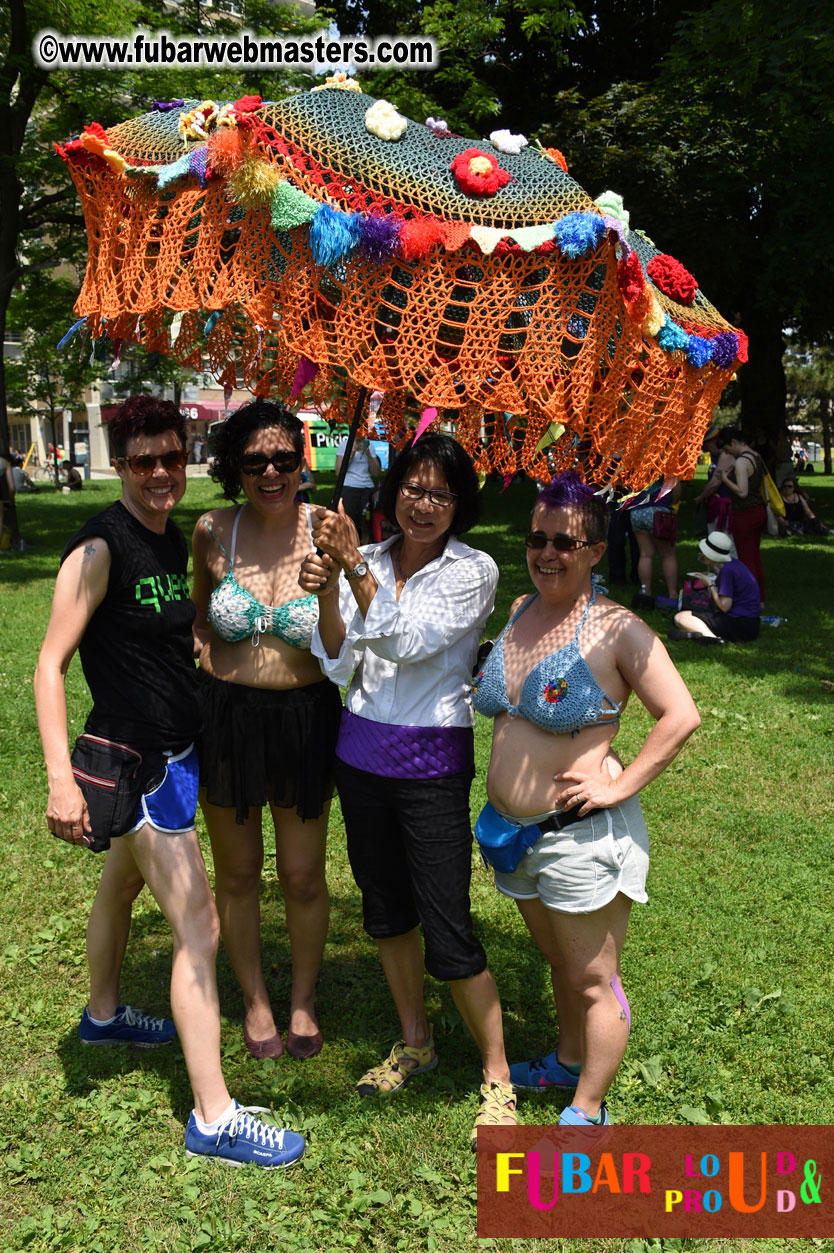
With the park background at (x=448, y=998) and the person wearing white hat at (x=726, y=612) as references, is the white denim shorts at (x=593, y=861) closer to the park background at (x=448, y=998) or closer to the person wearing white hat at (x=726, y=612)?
the park background at (x=448, y=998)

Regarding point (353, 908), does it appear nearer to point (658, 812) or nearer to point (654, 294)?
point (658, 812)

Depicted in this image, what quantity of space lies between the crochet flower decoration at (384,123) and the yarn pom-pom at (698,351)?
0.93 metres

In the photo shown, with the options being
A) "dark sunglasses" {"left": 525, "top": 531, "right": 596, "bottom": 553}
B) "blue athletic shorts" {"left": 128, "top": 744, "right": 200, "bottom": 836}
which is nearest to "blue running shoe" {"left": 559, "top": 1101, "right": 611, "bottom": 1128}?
"blue athletic shorts" {"left": 128, "top": 744, "right": 200, "bottom": 836}

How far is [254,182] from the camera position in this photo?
2498mm

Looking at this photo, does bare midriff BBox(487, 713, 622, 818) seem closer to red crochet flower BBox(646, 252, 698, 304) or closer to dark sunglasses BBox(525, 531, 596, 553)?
dark sunglasses BBox(525, 531, 596, 553)

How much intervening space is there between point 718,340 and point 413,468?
0.90m

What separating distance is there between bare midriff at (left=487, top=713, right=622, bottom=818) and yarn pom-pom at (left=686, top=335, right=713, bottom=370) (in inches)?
39.4

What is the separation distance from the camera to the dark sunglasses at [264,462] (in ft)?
10.00

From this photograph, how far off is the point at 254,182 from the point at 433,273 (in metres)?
0.50

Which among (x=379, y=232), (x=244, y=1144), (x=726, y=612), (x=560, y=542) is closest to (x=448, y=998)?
(x=244, y=1144)

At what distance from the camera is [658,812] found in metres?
5.42

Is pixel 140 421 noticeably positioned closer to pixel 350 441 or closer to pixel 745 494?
pixel 350 441

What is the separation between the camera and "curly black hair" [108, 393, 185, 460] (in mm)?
2932

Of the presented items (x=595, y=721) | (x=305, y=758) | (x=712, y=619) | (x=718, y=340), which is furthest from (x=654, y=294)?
(x=712, y=619)
